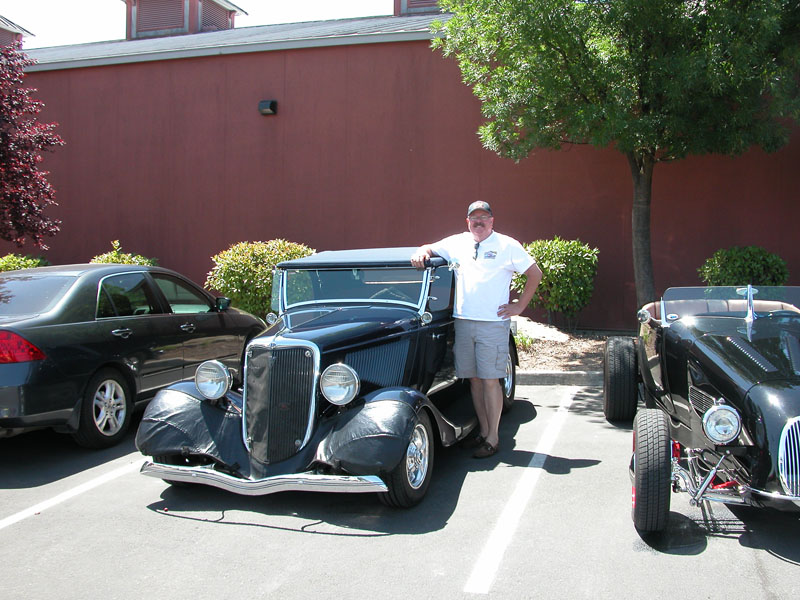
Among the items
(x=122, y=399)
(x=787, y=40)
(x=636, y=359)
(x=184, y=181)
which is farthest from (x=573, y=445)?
(x=184, y=181)

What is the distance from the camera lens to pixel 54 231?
1052 cm

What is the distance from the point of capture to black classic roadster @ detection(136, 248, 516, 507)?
13.3ft

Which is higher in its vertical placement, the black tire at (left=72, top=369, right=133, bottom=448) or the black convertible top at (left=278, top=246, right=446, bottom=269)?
the black convertible top at (left=278, top=246, right=446, bottom=269)

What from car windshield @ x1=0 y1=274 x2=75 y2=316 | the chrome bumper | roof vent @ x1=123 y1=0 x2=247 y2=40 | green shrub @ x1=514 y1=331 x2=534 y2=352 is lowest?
the chrome bumper

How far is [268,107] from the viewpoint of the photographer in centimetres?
1259

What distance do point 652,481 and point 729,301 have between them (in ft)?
6.76

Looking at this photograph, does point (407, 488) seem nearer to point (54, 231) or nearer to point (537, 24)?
point (537, 24)

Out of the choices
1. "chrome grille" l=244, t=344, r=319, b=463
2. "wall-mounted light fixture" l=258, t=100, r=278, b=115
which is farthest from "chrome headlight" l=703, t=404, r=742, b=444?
"wall-mounted light fixture" l=258, t=100, r=278, b=115

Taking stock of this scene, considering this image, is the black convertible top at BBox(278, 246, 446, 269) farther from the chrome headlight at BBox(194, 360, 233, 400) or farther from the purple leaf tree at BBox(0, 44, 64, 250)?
the purple leaf tree at BBox(0, 44, 64, 250)

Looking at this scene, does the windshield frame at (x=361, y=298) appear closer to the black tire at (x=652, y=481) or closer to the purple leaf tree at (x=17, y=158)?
the black tire at (x=652, y=481)

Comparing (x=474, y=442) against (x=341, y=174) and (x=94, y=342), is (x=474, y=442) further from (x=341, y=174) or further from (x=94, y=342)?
(x=341, y=174)

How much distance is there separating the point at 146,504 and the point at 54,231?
24.2 feet

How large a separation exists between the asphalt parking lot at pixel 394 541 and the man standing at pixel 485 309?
456 millimetres

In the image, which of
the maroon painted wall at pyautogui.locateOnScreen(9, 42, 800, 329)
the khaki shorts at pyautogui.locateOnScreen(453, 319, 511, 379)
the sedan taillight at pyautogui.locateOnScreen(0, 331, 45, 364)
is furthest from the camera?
the maroon painted wall at pyautogui.locateOnScreen(9, 42, 800, 329)
